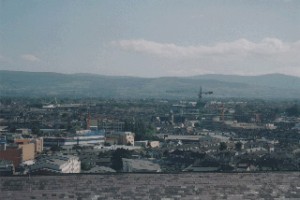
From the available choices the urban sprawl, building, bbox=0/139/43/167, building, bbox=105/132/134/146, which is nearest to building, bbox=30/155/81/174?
the urban sprawl

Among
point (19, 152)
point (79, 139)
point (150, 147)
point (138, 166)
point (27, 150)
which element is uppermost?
point (138, 166)

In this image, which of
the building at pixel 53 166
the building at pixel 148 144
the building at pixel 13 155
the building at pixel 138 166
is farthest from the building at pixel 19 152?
the building at pixel 148 144

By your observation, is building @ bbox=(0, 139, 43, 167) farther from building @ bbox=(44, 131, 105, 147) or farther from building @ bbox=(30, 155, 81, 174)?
building @ bbox=(44, 131, 105, 147)

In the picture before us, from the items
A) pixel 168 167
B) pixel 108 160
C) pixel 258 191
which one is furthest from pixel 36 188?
pixel 108 160

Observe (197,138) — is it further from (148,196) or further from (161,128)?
(148,196)

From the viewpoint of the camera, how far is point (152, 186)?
13.1 metres

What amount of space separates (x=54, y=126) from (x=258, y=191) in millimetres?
72040

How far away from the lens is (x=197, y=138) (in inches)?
2844

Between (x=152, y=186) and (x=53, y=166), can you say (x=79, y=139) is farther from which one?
(x=152, y=186)

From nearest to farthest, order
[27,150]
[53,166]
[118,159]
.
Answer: [53,166] → [118,159] → [27,150]

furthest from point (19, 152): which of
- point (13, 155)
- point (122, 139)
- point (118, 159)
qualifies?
point (122, 139)

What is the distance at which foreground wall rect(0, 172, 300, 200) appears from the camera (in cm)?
1267

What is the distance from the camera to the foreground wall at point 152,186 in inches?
499

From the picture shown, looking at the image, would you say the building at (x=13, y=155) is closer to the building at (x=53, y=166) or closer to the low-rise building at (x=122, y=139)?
the building at (x=53, y=166)
